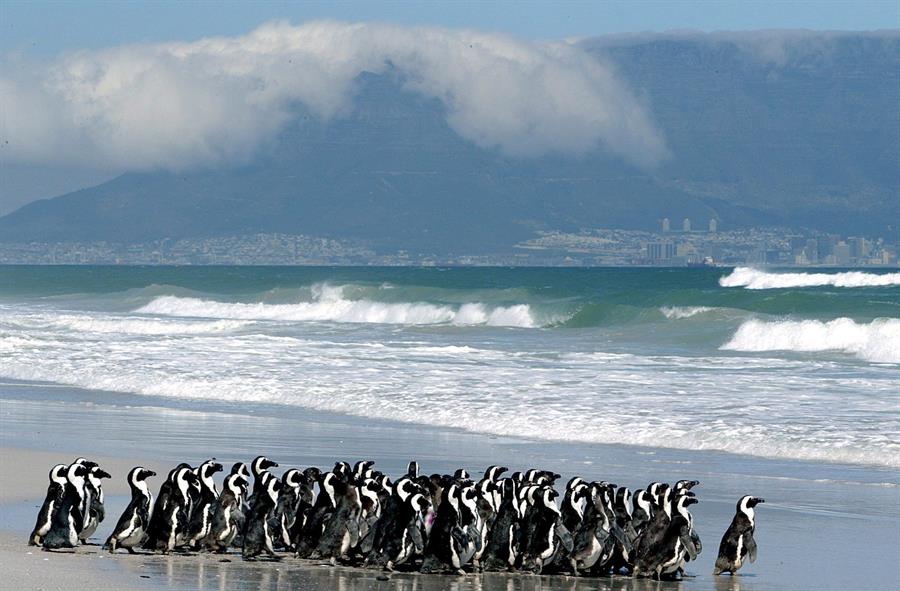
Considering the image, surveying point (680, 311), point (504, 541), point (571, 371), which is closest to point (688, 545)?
point (504, 541)

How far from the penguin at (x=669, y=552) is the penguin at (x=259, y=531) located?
216 cm

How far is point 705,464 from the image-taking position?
13.3 metres

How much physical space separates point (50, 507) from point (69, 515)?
0.13 m

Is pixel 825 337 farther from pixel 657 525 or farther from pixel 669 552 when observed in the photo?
pixel 669 552

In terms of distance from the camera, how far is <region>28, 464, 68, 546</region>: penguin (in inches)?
358

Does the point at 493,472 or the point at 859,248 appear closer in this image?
the point at 493,472

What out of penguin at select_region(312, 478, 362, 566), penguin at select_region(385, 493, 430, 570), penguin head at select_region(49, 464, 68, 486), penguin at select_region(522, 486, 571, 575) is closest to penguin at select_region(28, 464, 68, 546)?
penguin head at select_region(49, 464, 68, 486)

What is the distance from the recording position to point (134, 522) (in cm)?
914

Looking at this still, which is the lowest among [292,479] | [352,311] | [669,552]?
[669,552]

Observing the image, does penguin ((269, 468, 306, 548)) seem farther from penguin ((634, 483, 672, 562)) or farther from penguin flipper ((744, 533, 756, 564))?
penguin flipper ((744, 533, 756, 564))

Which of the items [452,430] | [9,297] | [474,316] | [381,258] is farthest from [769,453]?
[381,258]

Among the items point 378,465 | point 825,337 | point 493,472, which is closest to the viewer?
point 493,472

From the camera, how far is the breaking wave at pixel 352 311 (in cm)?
4859

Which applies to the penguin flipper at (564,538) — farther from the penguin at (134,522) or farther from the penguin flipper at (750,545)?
the penguin at (134,522)
